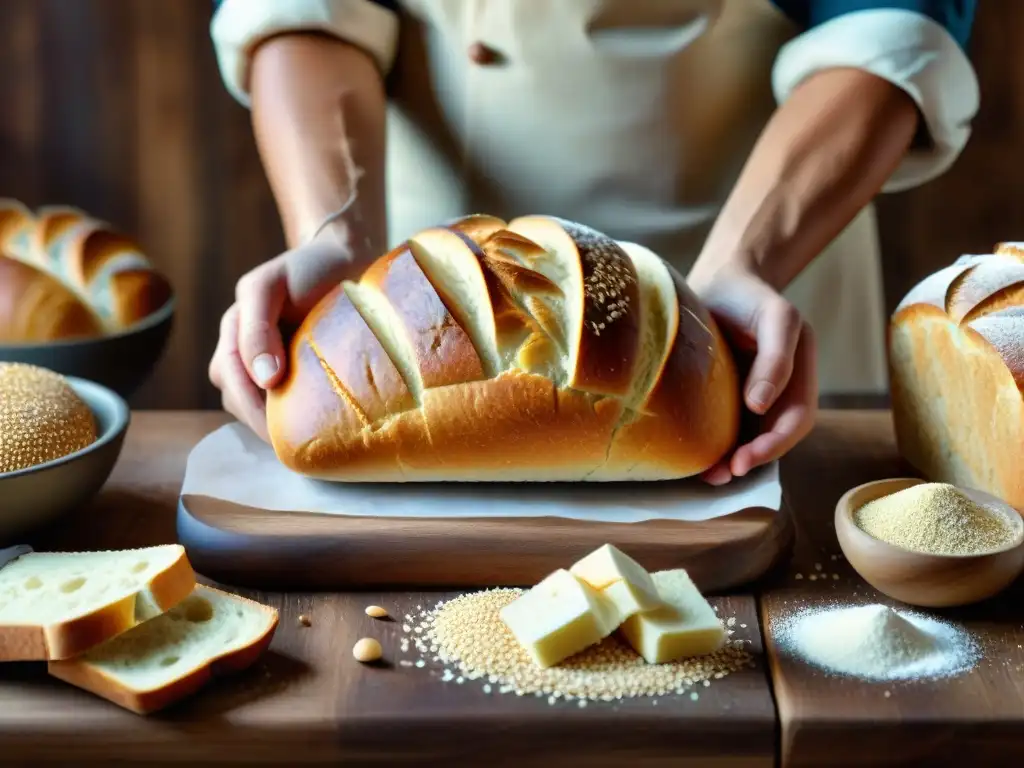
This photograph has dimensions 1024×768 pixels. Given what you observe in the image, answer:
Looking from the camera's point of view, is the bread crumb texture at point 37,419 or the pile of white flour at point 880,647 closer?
the pile of white flour at point 880,647

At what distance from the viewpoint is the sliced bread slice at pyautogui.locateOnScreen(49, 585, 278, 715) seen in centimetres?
90

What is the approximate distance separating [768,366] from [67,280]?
42.4 inches

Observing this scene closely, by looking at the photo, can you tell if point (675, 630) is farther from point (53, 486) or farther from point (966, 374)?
point (53, 486)

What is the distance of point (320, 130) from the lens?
156 cm

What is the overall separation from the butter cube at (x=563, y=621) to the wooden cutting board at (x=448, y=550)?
0.12 m

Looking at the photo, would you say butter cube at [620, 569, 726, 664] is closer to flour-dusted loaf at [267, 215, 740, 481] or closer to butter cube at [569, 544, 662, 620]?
butter cube at [569, 544, 662, 620]

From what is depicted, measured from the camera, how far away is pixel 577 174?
1673mm

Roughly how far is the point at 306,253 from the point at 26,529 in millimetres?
444

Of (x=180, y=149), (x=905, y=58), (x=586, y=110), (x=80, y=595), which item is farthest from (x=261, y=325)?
(x=180, y=149)

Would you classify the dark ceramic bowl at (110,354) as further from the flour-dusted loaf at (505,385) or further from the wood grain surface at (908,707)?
the wood grain surface at (908,707)

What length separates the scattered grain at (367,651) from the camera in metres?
0.97

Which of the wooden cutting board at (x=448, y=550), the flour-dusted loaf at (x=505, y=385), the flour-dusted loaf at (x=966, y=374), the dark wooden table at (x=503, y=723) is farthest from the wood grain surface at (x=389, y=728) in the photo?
the flour-dusted loaf at (x=966, y=374)

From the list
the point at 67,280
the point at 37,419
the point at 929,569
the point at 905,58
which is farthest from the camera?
the point at 67,280

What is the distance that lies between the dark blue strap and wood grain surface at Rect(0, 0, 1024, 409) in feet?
3.18
